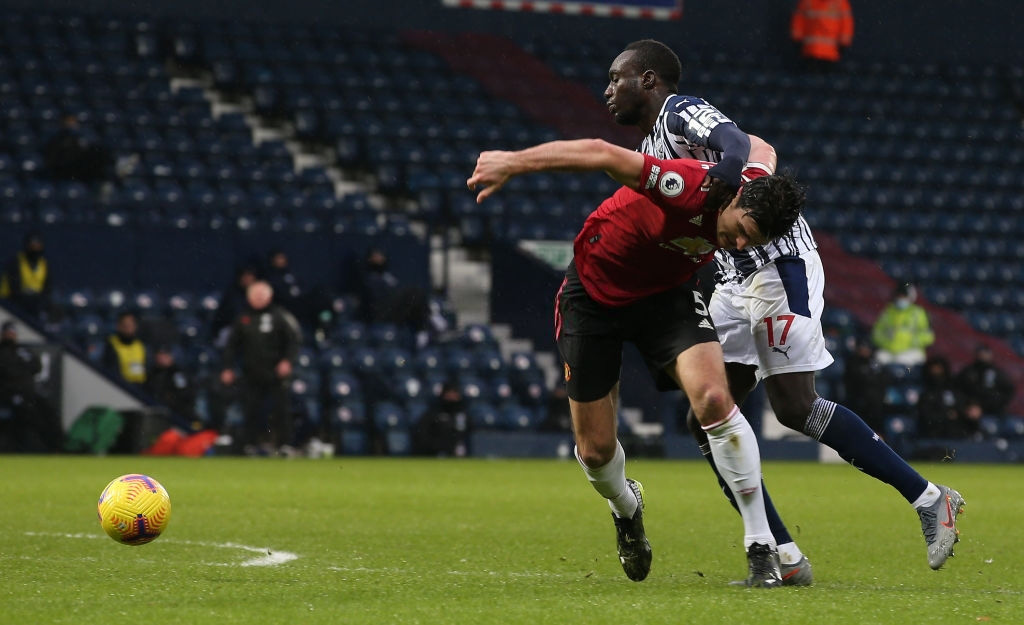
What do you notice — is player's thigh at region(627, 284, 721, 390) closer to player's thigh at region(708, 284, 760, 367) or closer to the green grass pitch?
player's thigh at region(708, 284, 760, 367)

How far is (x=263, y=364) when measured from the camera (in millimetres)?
16297

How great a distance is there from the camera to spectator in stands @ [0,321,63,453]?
16.0 m

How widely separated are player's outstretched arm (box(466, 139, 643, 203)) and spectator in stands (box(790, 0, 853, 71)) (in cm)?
2245

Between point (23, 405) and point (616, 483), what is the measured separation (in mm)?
11424

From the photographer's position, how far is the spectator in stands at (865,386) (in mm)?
18656

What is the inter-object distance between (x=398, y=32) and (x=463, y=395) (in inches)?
345

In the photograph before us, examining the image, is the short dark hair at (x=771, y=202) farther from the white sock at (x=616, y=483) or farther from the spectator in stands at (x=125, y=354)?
the spectator in stands at (x=125, y=354)

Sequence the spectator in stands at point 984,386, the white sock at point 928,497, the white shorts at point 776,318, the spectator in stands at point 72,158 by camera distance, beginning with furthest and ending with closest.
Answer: the spectator in stands at point 984,386 → the spectator in stands at point 72,158 → the white shorts at point 776,318 → the white sock at point 928,497

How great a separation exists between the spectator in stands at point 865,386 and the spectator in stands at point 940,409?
3.06ft

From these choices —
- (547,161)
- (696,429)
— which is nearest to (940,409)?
(696,429)

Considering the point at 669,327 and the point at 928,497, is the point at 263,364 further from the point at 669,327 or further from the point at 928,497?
the point at 928,497

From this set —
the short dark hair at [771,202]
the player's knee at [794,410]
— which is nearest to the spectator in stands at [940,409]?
the player's knee at [794,410]

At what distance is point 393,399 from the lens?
1800 cm

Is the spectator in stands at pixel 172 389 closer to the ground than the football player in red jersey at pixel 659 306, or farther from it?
closer to the ground
